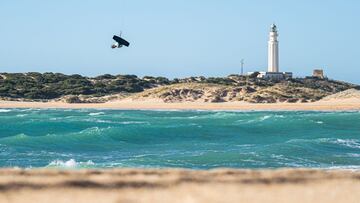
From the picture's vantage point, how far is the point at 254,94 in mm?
56438

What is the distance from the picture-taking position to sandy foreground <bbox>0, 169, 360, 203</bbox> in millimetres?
1922

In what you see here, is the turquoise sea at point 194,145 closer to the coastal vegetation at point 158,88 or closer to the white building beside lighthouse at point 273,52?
the coastal vegetation at point 158,88

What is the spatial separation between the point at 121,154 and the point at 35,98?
43253mm

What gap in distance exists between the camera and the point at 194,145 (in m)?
24.5

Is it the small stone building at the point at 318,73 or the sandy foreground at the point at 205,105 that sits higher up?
the small stone building at the point at 318,73

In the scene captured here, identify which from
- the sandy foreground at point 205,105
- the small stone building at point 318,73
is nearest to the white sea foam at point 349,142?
the sandy foreground at point 205,105

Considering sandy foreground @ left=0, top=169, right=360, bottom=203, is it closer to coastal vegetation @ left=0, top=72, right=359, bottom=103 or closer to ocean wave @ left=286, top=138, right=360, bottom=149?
ocean wave @ left=286, top=138, right=360, bottom=149

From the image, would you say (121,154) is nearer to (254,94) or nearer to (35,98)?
(254,94)

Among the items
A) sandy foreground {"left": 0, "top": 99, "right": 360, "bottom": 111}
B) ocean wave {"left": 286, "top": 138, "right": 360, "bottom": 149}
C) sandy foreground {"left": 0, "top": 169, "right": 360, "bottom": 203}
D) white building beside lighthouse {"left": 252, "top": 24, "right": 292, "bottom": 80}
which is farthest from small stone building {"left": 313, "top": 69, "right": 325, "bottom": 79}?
sandy foreground {"left": 0, "top": 169, "right": 360, "bottom": 203}

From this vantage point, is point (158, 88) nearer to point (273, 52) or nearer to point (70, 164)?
point (273, 52)

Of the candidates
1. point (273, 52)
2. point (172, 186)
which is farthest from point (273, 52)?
point (172, 186)

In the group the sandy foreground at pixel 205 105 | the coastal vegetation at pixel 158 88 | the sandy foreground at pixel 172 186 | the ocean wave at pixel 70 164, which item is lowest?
the ocean wave at pixel 70 164

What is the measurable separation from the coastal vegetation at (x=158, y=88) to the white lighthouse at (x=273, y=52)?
5.64 m

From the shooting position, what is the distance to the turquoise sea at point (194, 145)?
18297 millimetres
